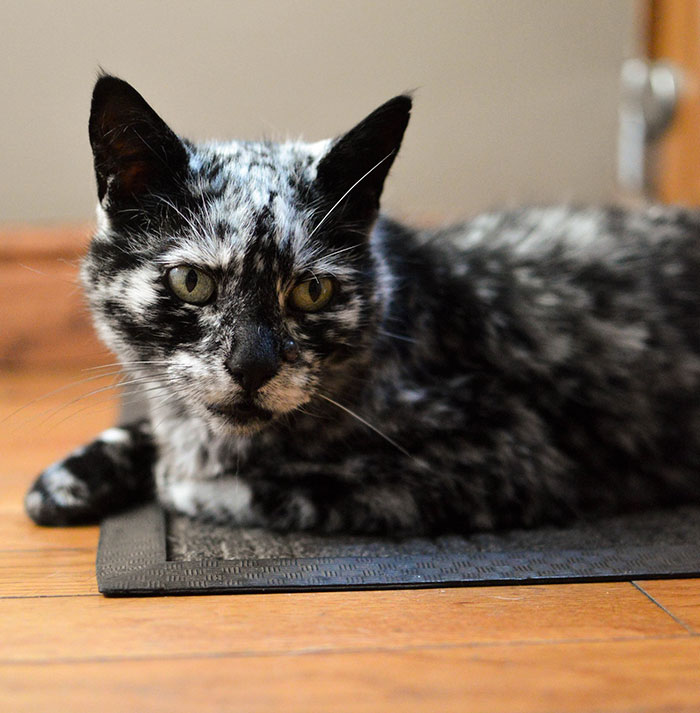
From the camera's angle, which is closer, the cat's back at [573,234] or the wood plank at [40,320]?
the cat's back at [573,234]

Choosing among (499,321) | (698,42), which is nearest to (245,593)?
(499,321)

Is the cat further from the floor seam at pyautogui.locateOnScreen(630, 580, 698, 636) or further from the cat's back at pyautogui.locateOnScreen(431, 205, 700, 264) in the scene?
the floor seam at pyautogui.locateOnScreen(630, 580, 698, 636)

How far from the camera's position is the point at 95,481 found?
1394mm

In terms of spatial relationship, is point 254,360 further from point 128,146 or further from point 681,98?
point 681,98

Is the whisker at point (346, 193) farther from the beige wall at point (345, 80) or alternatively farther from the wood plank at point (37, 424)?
the beige wall at point (345, 80)

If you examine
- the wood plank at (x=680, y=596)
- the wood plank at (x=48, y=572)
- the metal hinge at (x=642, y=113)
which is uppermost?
the metal hinge at (x=642, y=113)

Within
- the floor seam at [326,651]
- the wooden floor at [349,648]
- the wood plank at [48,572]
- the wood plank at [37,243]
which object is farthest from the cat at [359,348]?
the wood plank at [37,243]

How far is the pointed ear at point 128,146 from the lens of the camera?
3.76ft

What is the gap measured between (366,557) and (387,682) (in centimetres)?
35

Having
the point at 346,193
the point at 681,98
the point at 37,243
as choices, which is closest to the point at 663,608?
the point at 346,193

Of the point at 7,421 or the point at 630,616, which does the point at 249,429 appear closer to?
the point at 630,616

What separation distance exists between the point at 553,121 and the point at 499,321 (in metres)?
1.71

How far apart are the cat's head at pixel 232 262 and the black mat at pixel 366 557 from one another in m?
0.20

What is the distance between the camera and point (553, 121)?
2.89m
